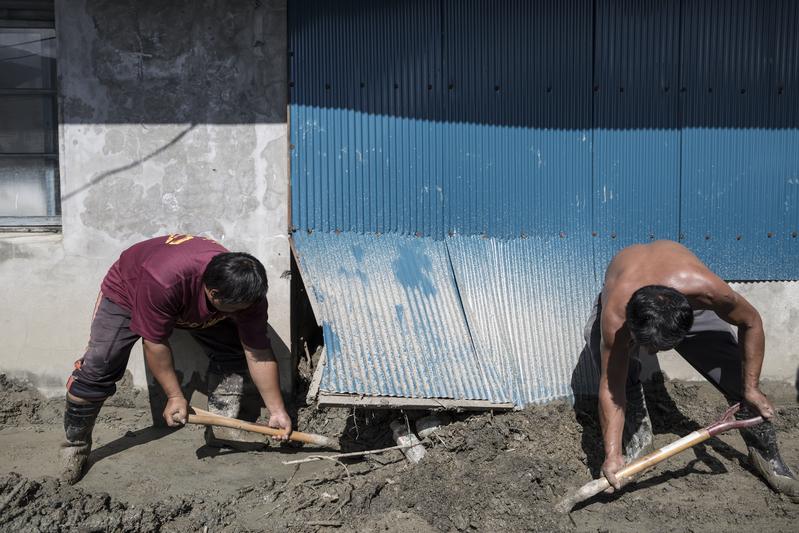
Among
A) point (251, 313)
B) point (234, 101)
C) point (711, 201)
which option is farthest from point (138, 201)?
point (711, 201)

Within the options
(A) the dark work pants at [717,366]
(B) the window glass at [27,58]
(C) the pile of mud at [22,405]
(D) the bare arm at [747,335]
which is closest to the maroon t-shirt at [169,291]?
(C) the pile of mud at [22,405]

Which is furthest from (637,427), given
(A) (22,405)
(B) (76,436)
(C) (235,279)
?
(A) (22,405)

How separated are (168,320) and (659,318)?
8.17 ft

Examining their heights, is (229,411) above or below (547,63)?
below

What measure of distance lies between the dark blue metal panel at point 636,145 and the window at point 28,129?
382cm

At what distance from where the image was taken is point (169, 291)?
3686 mm

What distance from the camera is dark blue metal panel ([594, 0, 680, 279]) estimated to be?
483 centimetres

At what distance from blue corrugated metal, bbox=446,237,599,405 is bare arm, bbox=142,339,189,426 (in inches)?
69.7

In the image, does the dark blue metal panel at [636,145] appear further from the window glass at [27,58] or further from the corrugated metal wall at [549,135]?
the window glass at [27,58]

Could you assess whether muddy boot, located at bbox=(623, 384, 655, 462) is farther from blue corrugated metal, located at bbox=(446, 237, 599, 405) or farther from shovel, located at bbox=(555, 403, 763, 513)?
shovel, located at bbox=(555, 403, 763, 513)

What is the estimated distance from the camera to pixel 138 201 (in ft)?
15.3

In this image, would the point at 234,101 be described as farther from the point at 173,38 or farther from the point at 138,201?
the point at 138,201

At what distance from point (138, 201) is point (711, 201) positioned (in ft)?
12.9

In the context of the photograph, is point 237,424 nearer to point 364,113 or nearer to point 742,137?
point 364,113
